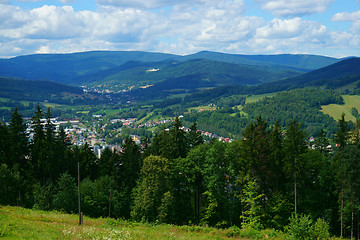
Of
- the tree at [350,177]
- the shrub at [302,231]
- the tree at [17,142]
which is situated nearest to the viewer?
the shrub at [302,231]

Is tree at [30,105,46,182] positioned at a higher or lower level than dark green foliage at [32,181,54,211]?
higher

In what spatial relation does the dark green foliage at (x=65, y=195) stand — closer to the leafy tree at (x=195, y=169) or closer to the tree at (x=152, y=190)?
the tree at (x=152, y=190)

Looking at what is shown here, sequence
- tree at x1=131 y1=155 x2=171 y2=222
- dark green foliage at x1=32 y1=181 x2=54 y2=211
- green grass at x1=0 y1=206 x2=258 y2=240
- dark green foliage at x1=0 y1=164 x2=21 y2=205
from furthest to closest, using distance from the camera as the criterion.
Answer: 1. dark green foliage at x1=32 y1=181 x2=54 y2=211
2. tree at x1=131 y1=155 x2=171 y2=222
3. dark green foliage at x1=0 y1=164 x2=21 y2=205
4. green grass at x1=0 y1=206 x2=258 y2=240

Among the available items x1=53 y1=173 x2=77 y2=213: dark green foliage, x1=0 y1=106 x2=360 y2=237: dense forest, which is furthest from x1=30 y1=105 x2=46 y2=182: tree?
x1=53 y1=173 x2=77 y2=213: dark green foliage

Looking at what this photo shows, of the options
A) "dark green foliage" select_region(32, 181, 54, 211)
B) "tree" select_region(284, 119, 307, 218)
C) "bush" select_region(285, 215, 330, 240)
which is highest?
"tree" select_region(284, 119, 307, 218)

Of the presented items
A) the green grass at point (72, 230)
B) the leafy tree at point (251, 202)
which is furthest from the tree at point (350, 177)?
the green grass at point (72, 230)

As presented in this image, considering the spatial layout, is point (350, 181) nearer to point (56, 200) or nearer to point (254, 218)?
point (254, 218)

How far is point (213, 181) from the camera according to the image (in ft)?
149

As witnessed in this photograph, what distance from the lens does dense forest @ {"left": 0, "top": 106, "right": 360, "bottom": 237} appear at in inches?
1721

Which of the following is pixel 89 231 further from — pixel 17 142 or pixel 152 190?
pixel 17 142

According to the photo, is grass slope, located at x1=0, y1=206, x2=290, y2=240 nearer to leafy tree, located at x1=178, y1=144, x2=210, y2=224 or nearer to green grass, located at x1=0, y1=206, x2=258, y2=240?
green grass, located at x1=0, y1=206, x2=258, y2=240

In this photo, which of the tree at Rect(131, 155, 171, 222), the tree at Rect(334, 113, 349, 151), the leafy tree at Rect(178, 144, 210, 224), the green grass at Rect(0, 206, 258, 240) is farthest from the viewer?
the leafy tree at Rect(178, 144, 210, 224)

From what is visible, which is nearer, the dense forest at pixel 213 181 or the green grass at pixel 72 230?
the green grass at pixel 72 230

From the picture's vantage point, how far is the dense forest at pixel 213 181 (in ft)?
143
